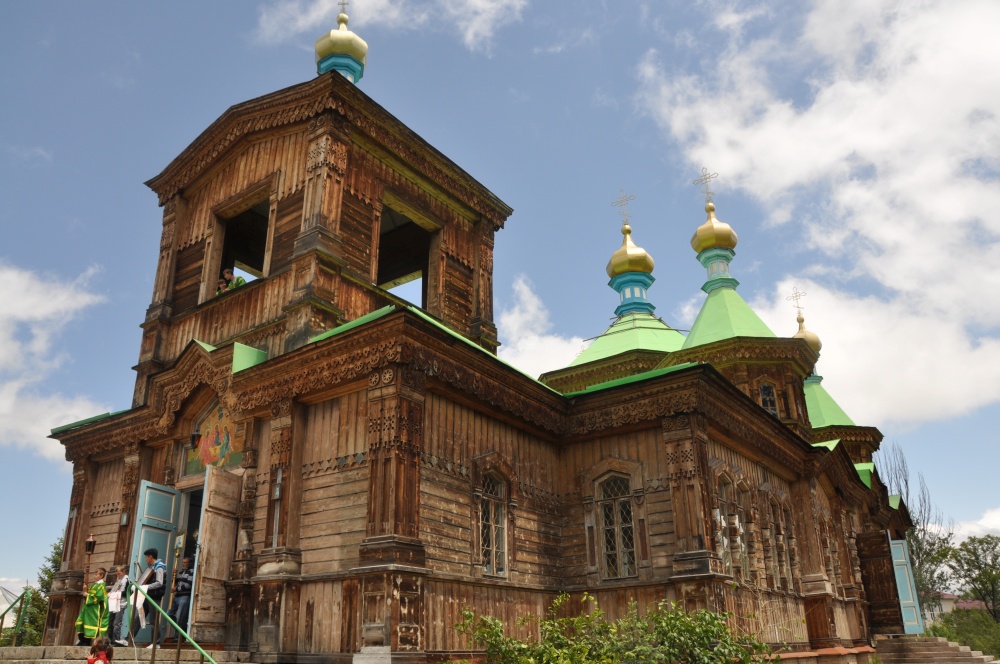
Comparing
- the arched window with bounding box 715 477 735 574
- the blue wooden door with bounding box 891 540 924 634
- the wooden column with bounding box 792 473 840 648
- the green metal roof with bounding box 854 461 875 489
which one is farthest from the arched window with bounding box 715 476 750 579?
the blue wooden door with bounding box 891 540 924 634

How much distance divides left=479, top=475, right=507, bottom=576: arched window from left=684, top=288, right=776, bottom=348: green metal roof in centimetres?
1219

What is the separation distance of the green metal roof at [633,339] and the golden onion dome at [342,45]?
41.3 ft

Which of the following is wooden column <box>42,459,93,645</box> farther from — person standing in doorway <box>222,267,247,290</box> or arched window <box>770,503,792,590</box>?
arched window <box>770,503,792,590</box>

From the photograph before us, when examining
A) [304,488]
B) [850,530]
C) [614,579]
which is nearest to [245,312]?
[304,488]

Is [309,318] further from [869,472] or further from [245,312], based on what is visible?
[869,472]

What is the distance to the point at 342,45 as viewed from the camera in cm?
1719

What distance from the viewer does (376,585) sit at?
30.6 ft

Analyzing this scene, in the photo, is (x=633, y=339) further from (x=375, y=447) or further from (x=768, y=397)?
(x=375, y=447)

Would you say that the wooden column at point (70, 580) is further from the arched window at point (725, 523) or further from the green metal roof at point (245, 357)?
the arched window at point (725, 523)

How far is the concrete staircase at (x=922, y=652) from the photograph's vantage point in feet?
69.5

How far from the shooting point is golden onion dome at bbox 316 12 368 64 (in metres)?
17.2

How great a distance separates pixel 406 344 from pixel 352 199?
15.0 feet

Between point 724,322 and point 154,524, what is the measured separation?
1678 cm

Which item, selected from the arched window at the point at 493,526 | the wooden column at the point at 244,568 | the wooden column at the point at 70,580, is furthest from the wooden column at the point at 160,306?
the arched window at the point at 493,526
